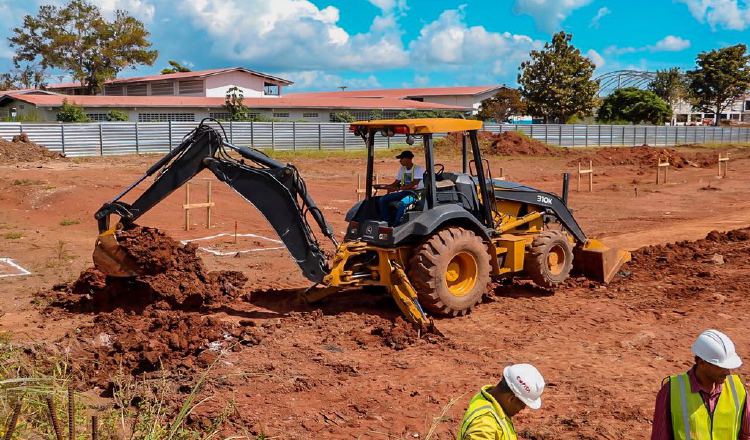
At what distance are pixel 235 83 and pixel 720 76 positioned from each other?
147 feet

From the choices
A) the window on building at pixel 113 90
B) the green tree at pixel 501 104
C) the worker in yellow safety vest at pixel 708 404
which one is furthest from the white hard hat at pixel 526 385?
the window on building at pixel 113 90

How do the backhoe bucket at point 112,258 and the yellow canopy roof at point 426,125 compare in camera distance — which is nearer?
the yellow canopy roof at point 426,125

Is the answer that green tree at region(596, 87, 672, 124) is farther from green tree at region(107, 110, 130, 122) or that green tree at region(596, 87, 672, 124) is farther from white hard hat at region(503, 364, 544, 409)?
white hard hat at region(503, 364, 544, 409)

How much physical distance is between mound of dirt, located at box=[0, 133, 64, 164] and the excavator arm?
20806 millimetres

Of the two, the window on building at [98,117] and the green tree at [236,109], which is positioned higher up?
the green tree at [236,109]

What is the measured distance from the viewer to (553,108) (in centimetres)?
5603

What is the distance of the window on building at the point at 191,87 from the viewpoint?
172ft

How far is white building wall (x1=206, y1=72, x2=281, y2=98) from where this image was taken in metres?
52.7

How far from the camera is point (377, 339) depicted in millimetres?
8430

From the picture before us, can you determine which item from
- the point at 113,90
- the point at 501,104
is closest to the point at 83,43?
the point at 113,90

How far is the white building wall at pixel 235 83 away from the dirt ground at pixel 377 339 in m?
38.7

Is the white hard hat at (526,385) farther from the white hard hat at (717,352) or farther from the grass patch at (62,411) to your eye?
the grass patch at (62,411)

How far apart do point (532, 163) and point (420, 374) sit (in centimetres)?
3084

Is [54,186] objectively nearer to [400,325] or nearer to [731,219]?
[400,325]
